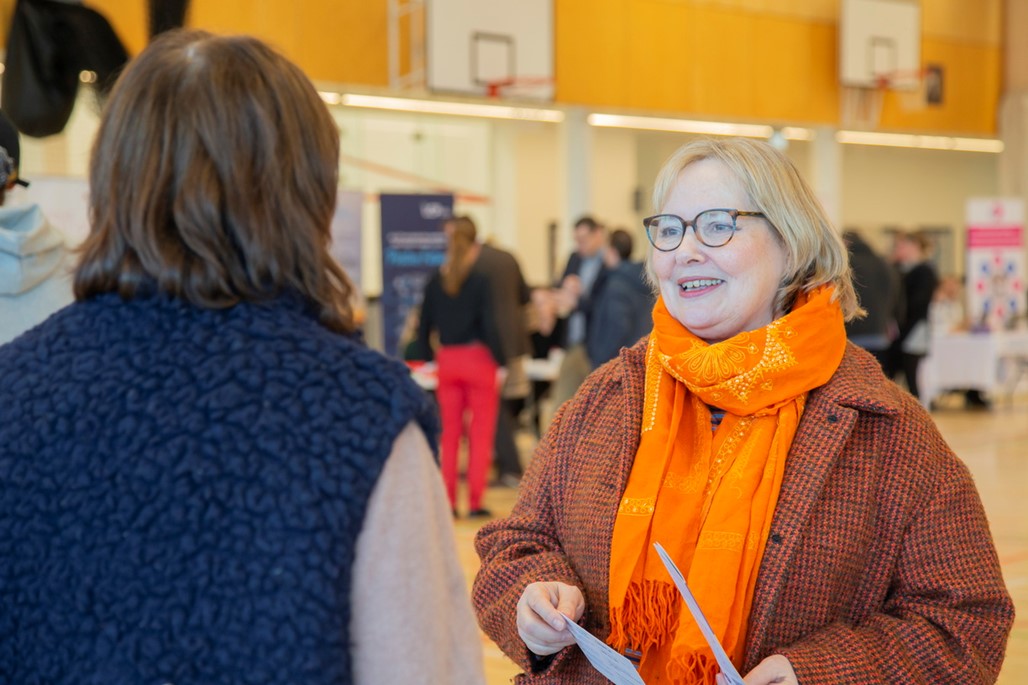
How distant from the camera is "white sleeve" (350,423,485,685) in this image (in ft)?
3.41

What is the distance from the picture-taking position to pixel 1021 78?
1678 centimetres

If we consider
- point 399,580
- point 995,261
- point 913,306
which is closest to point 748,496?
point 399,580

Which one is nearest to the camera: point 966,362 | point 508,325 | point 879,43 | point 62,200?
point 508,325

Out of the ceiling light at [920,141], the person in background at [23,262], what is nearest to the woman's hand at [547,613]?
the person in background at [23,262]

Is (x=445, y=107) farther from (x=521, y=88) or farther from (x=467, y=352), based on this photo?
(x=467, y=352)

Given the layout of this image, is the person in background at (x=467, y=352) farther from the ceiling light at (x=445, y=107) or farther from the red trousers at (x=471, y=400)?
the ceiling light at (x=445, y=107)

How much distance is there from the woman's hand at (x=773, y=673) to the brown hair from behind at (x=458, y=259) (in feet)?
17.8

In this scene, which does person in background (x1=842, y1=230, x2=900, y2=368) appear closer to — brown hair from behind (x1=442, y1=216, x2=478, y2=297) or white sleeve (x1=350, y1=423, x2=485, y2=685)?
brown hair from behind (x1=442, y1=216, x2=478, y2=297)

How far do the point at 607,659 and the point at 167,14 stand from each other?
18.3 ft

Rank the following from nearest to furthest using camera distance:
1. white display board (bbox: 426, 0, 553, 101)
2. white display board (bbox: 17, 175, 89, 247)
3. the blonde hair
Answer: the blonde hair, white display board (bbox: 17, 175, 89, 247), white display board (bbox: 426, 0, 553, 101)

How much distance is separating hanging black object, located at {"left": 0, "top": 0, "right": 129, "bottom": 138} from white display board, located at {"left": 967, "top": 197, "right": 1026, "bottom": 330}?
30.0 feet

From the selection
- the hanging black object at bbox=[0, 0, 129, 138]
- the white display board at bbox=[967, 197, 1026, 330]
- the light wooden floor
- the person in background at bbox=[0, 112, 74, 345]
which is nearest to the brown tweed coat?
the light wooden floor

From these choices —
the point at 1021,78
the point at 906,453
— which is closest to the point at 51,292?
the point at 906,453

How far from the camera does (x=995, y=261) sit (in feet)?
43.0
